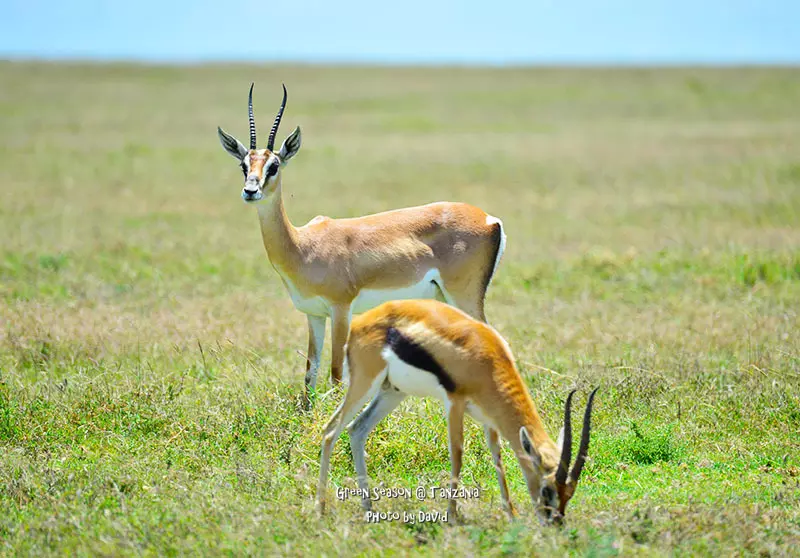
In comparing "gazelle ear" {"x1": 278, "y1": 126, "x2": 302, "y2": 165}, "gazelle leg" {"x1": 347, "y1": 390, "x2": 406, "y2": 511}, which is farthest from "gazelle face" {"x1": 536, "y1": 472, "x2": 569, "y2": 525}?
"gazelle ear" {"x1": 278, "y1": 126, "x2": 302, "y2": 165}

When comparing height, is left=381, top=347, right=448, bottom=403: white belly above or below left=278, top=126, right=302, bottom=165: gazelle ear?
below

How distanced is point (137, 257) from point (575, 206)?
9750 millimetres

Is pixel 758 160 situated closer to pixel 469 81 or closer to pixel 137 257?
pixel 137 257

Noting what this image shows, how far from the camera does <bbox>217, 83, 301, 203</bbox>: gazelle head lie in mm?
7973

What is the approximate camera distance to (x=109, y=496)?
6.18 meters

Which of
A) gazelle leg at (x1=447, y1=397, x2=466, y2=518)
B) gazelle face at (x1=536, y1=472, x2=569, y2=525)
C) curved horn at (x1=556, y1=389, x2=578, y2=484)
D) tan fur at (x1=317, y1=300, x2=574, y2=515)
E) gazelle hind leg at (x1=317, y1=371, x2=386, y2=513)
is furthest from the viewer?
gazelle hind leg at (x1=317, y1=371, x2=386, y2=513)

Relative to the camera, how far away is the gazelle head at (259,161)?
26.2 feet

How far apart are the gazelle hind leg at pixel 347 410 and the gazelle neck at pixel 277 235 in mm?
2433

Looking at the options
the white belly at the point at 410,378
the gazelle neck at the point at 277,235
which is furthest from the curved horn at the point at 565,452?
the gazelle neck at the point at 277,235

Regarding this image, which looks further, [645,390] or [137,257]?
[137,257]

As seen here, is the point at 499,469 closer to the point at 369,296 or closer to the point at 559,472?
the point at 559,472

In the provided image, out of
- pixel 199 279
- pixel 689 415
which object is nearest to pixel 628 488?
pixel 689 415

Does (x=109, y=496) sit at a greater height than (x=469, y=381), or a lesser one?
lesser

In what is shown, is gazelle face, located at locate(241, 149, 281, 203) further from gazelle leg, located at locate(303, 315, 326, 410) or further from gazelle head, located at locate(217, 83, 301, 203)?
gazelle leg, located at locate(303, 315, 326, 410)
